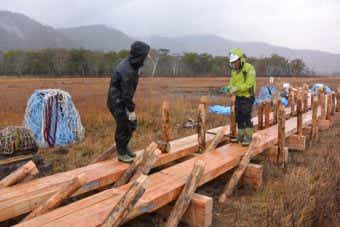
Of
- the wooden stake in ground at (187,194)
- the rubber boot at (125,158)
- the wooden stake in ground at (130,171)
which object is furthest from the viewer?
the rubber boot at (125,158)

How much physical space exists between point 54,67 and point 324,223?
56035 millimetres

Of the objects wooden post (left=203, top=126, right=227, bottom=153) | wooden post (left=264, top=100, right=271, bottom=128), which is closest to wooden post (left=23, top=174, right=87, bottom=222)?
wooden post (left=203, top=126, right=227, bottom=153)

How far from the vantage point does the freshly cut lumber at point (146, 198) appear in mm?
3000

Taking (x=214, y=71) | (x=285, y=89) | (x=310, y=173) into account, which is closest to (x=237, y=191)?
(x=310, y=173)

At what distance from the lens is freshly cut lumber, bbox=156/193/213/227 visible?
12.5 ft

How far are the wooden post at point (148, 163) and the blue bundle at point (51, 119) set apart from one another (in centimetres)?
412

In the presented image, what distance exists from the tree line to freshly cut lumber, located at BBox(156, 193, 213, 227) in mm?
47629

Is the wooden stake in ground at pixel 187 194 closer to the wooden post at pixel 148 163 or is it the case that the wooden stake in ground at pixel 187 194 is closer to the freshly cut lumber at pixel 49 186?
the wooden post at pixel 148 163

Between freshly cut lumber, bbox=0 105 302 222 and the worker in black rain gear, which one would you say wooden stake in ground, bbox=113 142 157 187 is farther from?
the worker in black rain gear

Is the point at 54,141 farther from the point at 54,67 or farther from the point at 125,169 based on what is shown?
the point at 54,67

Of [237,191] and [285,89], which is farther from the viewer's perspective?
[285,89]

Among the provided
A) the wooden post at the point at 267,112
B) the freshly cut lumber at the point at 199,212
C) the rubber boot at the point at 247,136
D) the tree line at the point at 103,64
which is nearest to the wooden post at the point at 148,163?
the freshly cut lumber at the point at 199,212

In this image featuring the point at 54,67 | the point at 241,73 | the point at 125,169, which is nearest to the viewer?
the point at 125,169

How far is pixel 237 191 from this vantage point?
17.6 ft
